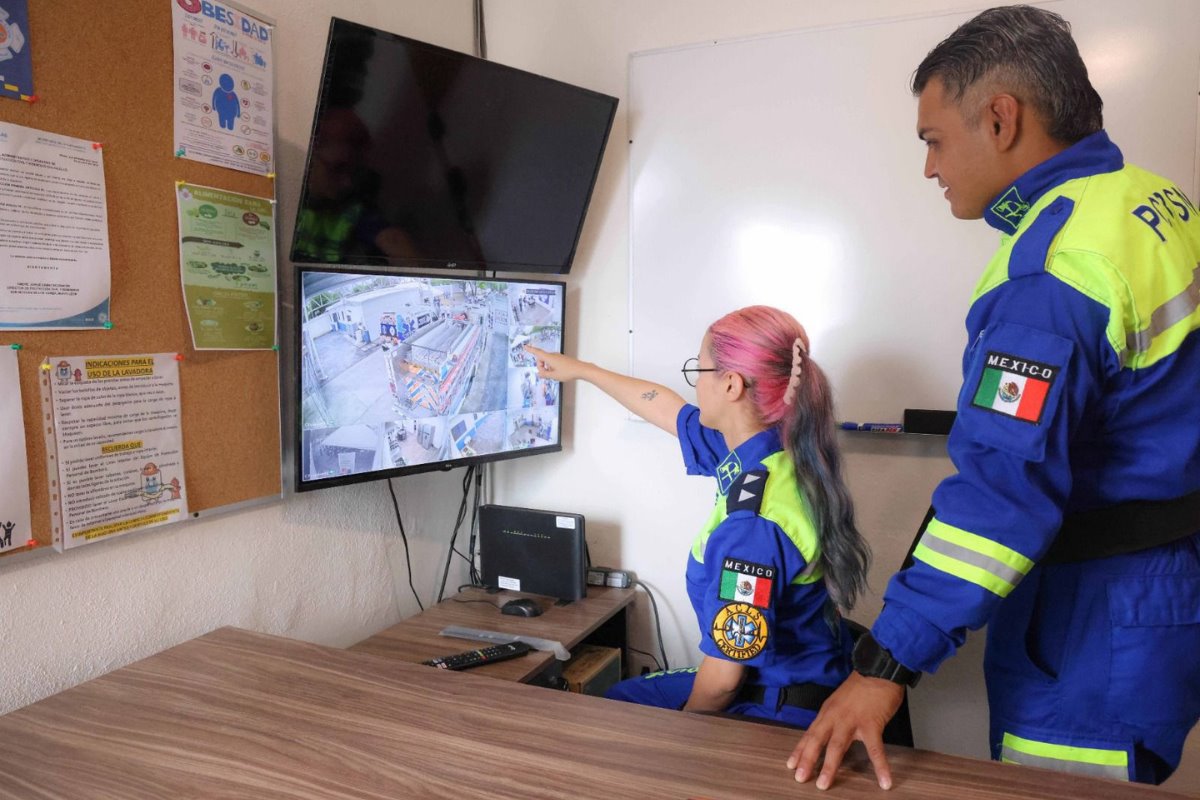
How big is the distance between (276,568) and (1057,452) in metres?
1.58

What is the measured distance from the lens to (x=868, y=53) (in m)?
2.06

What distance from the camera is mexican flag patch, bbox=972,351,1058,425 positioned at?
37.7 inches

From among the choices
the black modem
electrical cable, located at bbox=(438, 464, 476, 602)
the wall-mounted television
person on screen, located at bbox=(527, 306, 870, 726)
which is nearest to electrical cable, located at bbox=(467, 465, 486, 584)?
electrical cable, located at bbox=(438, 464, 476, 602)

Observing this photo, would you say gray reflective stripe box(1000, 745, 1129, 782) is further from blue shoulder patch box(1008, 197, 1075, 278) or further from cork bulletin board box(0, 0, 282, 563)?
cork bulletin board box(0, 0, 282, 563)

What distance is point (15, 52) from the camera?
1214mm

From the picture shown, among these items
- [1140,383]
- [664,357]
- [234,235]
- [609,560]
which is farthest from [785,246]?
[234,235]

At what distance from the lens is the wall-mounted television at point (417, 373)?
1.73m

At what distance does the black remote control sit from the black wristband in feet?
3.07

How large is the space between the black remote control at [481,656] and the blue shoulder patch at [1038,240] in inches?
50.2

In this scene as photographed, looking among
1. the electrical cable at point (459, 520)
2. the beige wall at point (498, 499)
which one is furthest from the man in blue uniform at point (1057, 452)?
the electrical cable at point (459, 520)

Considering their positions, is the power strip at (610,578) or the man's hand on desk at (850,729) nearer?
the man's hand on desk at (850,729)

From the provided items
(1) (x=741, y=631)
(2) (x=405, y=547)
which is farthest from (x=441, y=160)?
(1) (x=741, y=631)

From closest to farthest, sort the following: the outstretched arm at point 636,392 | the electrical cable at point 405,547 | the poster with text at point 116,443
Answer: the poster with text at point 116,443 → the outstretched arm at point 636,392 → the electrical cable at point 405,547

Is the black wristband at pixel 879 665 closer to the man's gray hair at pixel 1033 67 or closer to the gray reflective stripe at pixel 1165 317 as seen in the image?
the gray reflective stripe at pixel 1165 317
